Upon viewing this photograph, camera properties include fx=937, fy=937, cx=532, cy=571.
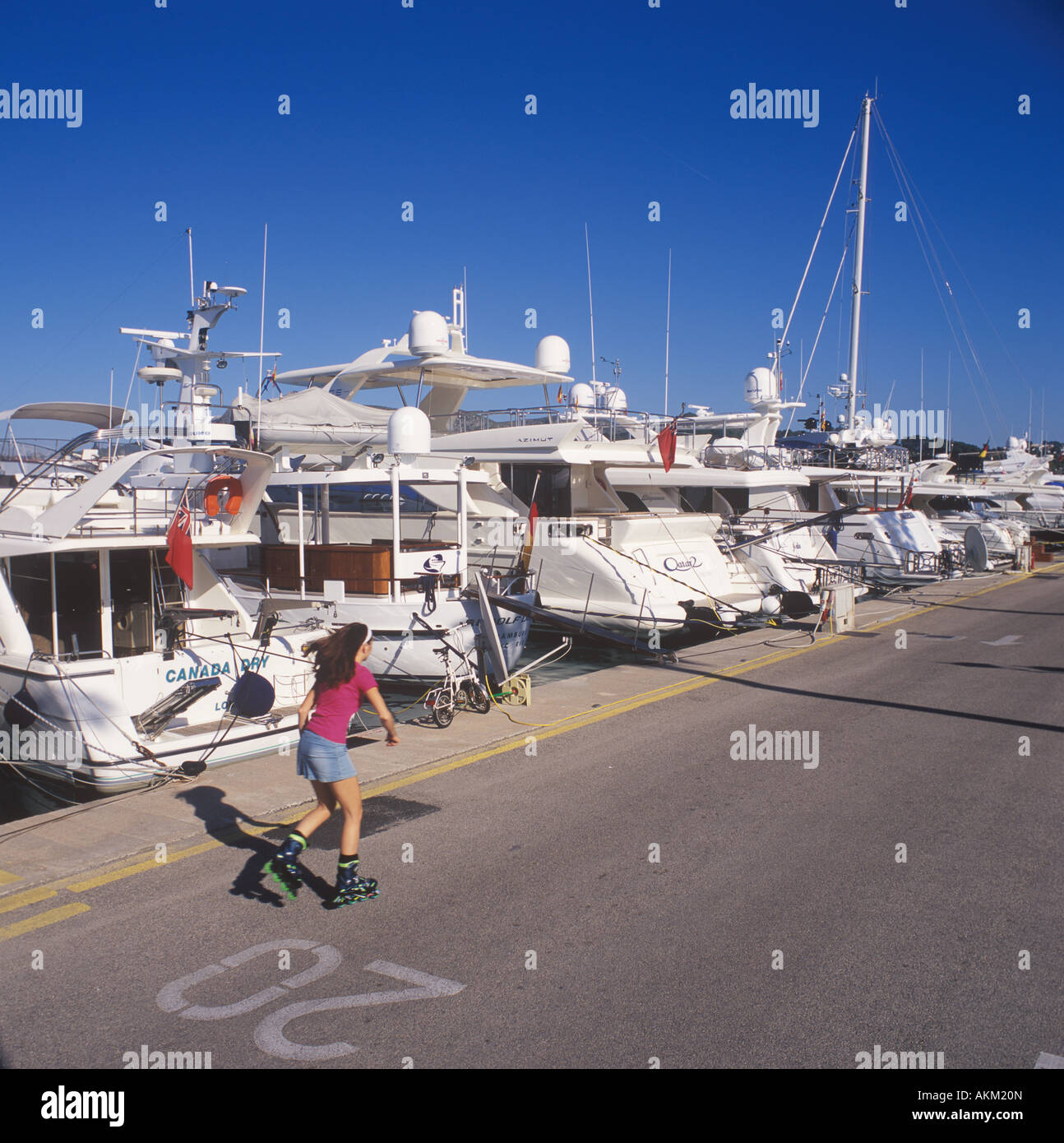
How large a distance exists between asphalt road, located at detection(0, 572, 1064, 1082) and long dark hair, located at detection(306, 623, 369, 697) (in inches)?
48.0

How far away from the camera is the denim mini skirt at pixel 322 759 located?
17.1 feet

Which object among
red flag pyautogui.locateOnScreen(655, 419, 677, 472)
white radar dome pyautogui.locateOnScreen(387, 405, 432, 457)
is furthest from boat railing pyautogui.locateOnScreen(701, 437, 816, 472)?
white radar dome pyautogui.locateOnScreen(387, 405, 432, 457)

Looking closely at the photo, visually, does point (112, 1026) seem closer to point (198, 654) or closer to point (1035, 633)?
point (198, 654)

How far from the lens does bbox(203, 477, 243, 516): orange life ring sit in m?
10.6

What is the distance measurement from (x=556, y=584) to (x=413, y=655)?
Result: 4.43 m

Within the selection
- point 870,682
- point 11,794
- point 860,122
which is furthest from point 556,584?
point 860,122

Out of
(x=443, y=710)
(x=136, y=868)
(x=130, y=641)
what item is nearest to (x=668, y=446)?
(x=443, y=710)

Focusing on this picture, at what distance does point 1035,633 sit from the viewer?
634 inches

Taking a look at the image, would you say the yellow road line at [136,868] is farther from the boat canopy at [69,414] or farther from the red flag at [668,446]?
the red flag at [668,446]

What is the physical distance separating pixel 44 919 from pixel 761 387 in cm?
2368

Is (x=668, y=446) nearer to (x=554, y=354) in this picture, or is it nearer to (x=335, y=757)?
(x=554, y=354)

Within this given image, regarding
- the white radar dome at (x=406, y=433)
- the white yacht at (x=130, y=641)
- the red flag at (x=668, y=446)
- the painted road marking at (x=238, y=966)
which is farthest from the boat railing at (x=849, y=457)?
the painted road marking at (x=238, y=966)

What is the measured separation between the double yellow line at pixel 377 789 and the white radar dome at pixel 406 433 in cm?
454

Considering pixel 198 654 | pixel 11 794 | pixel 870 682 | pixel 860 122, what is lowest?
pixel 11 794
